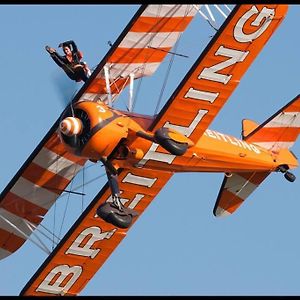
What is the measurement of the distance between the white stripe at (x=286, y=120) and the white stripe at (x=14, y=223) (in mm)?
Answer: 3713

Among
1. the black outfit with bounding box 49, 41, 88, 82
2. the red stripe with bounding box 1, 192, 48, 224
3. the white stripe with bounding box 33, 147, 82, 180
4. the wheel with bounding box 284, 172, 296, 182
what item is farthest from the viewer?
the wheel with bounding box 284, 172, 296, 182

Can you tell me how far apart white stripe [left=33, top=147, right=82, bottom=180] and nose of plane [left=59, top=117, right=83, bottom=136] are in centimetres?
155

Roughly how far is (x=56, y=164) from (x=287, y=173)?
330cm

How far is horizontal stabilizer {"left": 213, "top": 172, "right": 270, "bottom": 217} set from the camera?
17.9 metres

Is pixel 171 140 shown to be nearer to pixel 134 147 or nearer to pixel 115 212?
pixel 134 147

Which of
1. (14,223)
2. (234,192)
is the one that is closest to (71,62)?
(14,223)

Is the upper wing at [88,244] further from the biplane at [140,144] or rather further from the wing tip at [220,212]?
the wing tip at [220,212]

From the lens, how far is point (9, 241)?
57.8 ft

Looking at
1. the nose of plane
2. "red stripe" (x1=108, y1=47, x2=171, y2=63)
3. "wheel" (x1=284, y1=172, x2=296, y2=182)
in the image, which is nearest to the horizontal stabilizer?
"wheel" (x1=284, y1=172, x2=296, y2=182)

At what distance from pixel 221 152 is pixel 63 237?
247cm

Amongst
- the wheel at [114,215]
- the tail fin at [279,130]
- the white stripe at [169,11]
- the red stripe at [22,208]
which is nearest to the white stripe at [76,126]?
the wheel at [114,215]

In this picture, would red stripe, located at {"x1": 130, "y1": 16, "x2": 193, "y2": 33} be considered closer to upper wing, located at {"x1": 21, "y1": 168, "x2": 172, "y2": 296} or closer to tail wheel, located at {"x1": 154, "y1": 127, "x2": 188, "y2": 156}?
tail wheel, located at {"x1": 154, "y1": 127, "x2": 188, "y2": 156}

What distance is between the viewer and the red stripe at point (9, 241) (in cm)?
Answer: 1756
